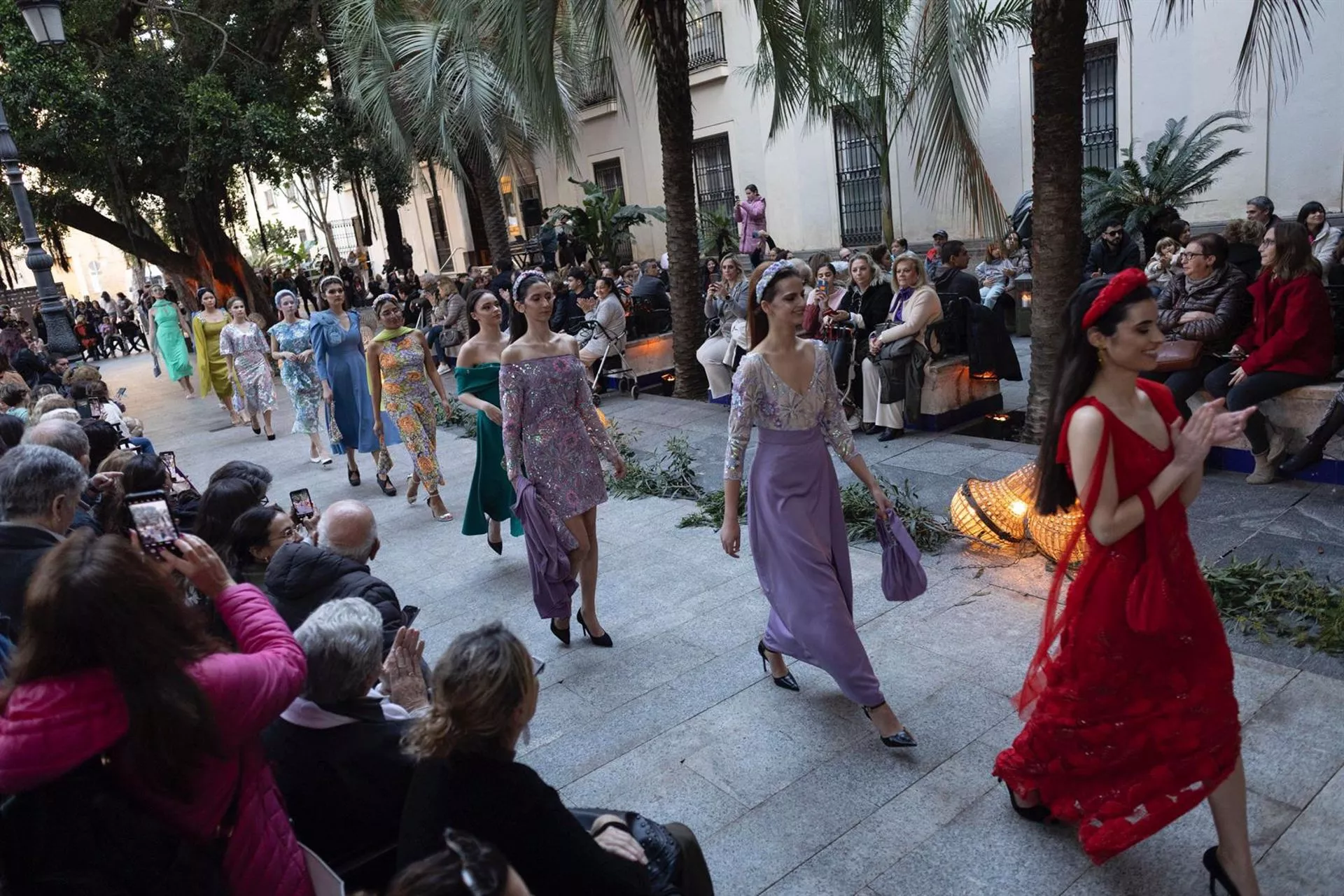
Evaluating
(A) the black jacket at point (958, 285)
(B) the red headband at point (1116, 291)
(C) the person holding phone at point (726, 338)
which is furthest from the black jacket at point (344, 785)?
(C) the person holding phone at point (726, 338)

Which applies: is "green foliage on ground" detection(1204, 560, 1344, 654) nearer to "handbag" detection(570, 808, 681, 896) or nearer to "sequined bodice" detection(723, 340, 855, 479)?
"sequined bodice" detection(723, 340, 855, 479)

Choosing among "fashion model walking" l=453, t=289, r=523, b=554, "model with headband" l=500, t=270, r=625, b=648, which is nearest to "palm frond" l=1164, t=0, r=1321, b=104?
"model with headband" l=500, t=270, r=625, b=648

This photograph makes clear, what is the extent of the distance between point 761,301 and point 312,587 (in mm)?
2028

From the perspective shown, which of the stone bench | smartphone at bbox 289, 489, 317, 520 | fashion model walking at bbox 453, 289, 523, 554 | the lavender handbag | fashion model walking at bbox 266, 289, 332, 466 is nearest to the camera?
the lavender handbag

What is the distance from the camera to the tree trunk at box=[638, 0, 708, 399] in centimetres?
955

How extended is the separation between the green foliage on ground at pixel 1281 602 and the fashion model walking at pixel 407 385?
545cm

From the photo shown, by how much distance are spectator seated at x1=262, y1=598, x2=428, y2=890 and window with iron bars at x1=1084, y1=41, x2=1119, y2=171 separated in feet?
46.4

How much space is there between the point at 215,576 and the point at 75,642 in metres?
0.58

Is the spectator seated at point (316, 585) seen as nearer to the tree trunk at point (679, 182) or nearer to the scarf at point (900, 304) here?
the scarf at point (900, 304)

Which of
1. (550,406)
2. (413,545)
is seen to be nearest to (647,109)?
(413,545)

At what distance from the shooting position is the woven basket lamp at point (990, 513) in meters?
5.48

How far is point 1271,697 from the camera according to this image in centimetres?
376

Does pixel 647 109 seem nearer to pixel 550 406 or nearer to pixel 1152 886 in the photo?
pixel 550 406

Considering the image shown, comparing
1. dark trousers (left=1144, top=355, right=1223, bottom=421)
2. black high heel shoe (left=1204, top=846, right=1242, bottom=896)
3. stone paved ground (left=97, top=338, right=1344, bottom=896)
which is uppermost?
dark trousers (left=1144, top=355, right=1223, bottom=421)
